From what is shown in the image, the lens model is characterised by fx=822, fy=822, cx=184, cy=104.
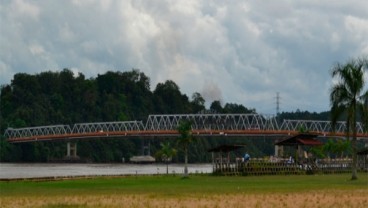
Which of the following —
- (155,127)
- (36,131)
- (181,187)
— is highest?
(155,127)

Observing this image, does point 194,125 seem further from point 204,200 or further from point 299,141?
point 204,200

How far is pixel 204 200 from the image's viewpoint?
35.4 metres

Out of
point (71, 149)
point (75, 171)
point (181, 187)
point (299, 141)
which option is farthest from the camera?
point (71, 149)

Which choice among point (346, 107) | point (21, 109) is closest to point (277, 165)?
point (346, 107)

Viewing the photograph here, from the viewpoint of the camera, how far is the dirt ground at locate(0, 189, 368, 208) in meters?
33.2

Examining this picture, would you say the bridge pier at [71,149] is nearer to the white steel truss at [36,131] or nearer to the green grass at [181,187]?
the white steel truss at [36,131]

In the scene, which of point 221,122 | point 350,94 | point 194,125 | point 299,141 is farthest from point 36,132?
point 350,94

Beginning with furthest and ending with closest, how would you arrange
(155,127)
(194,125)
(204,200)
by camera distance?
(155,127) → (194,125) → (204,200)

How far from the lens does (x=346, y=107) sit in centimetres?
5634

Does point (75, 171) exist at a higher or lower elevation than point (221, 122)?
lower

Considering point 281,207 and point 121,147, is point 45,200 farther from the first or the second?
point 121,147

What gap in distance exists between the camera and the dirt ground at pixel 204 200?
33156 mm

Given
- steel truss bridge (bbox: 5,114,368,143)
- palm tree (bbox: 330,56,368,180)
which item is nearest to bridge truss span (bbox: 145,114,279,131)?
steel truss bridge (bbox: 5,114,368,143)

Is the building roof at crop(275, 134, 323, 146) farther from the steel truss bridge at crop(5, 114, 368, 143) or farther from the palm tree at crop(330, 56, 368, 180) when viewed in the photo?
the steel truss bridge at crop(5, 114, 368, 143)
